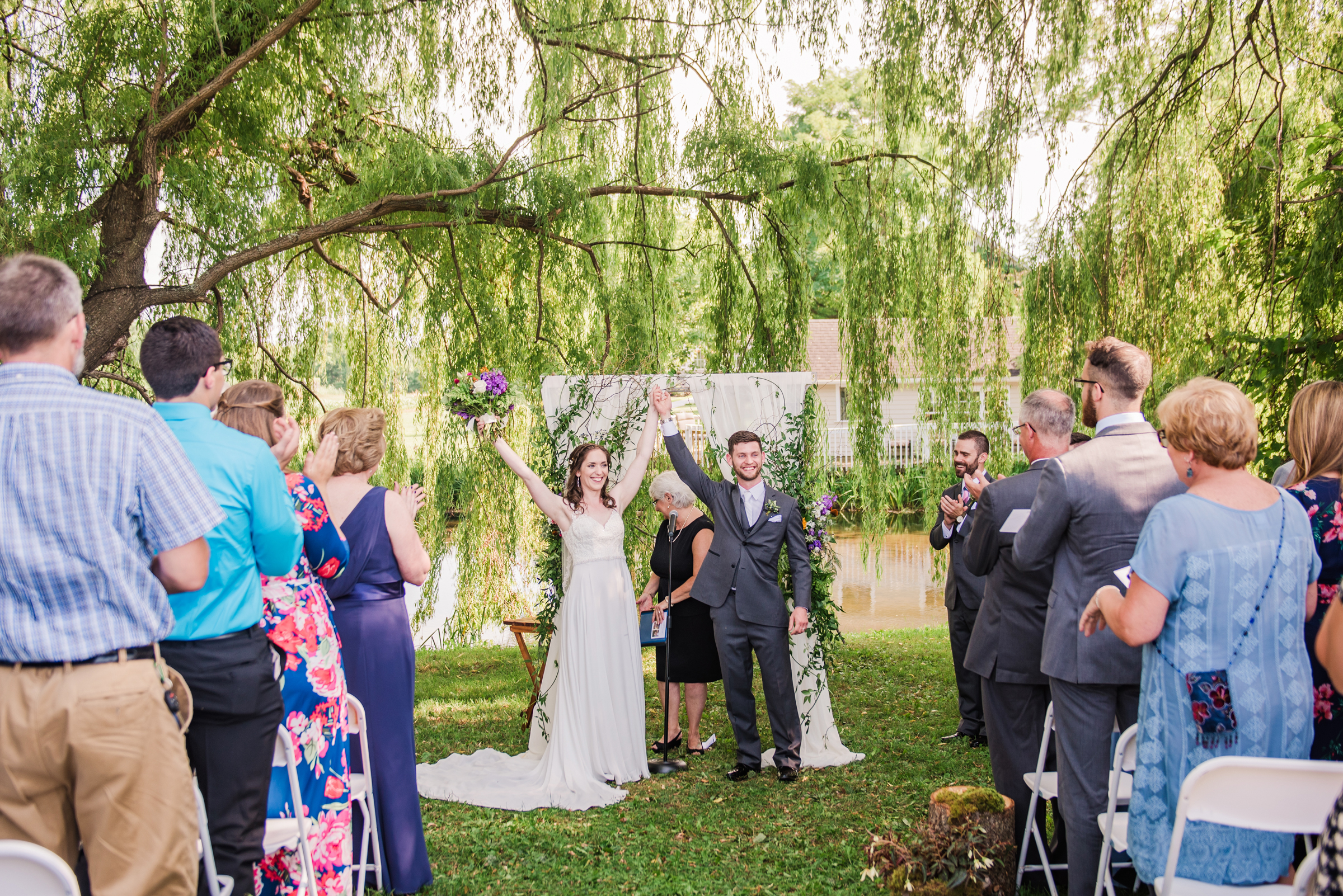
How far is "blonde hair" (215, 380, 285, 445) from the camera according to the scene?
3.14 meters

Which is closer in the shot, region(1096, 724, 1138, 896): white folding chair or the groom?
region(1096, 724, 1138, 896): white folding chair

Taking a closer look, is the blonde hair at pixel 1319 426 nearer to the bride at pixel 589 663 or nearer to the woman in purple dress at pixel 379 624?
the woman in purple dress at pixel 379 624

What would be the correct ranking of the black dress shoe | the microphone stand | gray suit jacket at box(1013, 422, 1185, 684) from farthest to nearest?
the microphone stand < the black dress shoe < gray suit jacket at box(1013, 422, 1185, 684)

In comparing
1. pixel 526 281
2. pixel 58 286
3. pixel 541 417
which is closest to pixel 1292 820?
pixel 58 286

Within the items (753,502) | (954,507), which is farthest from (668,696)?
(954,507)

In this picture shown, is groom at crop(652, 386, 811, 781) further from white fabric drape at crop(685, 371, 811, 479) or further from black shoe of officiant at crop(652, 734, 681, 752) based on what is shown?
black shoe of officiant at crop(652, 734, 681, 752)

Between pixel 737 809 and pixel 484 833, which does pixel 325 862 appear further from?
pixel 737 809

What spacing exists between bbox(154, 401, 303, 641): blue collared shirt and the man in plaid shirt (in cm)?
33

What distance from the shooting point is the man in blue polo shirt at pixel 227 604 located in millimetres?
2514

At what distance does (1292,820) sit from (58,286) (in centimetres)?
318

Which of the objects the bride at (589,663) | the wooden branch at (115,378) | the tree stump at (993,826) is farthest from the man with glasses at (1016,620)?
the wooden branch at (115,378)

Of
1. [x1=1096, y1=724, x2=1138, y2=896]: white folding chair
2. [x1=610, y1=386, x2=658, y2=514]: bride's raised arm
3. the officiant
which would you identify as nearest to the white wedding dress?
[x1=610, y1=386, x2=658, y2=514]: bride's raised arm

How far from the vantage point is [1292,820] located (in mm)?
2305

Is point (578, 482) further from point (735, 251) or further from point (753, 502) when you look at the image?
point (735, 251)
